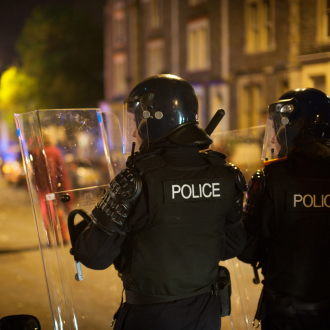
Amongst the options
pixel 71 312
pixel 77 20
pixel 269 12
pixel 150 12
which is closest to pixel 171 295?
pixel 71 312

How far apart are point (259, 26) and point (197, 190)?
12493mm

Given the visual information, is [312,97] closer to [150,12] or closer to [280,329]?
[280,329]

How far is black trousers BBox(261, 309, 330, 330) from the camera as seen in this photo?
184cm

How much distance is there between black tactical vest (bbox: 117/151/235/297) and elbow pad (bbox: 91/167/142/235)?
57mm

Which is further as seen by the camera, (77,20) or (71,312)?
(77,20)

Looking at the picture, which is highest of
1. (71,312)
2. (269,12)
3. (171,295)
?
(269,12)

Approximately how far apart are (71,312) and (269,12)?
A: 1249cm

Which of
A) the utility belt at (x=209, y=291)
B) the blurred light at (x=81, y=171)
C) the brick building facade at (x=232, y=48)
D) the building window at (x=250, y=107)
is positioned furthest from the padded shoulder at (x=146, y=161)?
the building window at (x=250, y=107)

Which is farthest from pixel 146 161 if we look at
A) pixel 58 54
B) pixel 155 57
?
pixel 58 54

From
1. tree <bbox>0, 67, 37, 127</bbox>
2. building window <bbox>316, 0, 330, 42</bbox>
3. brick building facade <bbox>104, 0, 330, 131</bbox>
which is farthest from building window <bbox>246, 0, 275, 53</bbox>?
tree <bbox>0, 67, 37, 127</bbox>

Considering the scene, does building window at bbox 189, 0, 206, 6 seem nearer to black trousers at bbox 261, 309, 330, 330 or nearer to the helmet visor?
the helmet visor

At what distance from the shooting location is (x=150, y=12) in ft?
57.6

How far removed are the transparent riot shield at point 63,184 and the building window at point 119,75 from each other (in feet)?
57.0

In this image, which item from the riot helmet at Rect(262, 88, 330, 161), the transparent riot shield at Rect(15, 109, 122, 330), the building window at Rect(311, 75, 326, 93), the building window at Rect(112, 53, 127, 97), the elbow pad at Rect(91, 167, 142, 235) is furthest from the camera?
the building window at Rect(112, 53, 127, 97)
